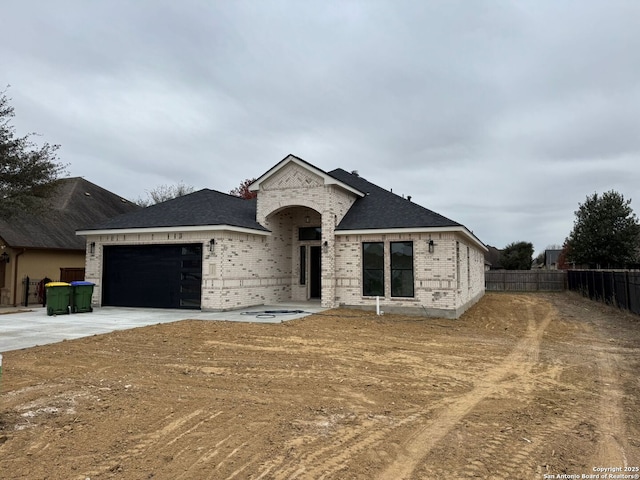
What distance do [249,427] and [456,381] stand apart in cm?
350

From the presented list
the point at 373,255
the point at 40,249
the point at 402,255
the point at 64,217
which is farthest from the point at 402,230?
the point at 64,217

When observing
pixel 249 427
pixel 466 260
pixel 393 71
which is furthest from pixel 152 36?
pixel 466 260

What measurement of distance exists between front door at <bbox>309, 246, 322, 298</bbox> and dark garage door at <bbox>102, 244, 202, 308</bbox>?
542 centimetres

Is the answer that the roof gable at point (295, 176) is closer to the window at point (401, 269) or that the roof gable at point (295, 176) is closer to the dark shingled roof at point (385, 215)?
the dark shingled roof at point (385, 215)

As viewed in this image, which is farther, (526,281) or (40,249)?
(526,281)

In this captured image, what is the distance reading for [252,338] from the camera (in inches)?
381

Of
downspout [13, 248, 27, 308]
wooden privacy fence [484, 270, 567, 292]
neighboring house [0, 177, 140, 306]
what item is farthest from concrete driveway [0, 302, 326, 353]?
wooden privacy fence [484, 270, 567, 292]

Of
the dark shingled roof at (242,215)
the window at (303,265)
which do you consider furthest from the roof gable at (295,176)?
the window at (303,265)

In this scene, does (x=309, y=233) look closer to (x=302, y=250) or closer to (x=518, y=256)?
(x=302, y=250)

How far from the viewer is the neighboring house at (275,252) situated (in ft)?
47.4

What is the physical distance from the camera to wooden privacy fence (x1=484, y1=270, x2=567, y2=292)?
3294cm

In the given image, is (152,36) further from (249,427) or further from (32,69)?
(249,427)

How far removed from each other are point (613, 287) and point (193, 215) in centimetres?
1863

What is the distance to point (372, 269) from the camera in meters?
15.3
